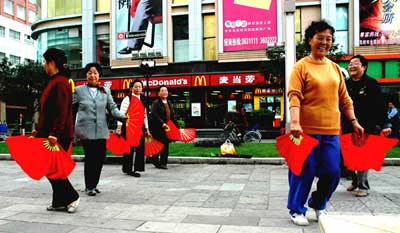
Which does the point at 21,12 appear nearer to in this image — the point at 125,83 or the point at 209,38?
the point at 125,83

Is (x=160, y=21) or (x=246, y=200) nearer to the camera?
(x=246, y=200)

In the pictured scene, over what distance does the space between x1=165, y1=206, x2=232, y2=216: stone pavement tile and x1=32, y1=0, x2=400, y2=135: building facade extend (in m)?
18.9

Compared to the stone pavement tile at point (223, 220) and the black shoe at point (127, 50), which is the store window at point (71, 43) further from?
the stone pavement tile at point (223, 220)

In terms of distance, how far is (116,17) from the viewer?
28.6 metres

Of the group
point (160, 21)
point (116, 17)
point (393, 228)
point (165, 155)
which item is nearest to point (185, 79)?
point (160, 21)

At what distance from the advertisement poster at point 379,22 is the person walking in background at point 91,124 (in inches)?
893

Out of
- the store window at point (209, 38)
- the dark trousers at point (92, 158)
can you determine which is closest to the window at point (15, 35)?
the store window at point (209, 38)

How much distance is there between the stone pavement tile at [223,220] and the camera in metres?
4.21

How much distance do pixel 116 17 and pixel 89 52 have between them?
3.37 meters

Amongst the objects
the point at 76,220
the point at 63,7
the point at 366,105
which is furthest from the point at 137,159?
the point at 63,7

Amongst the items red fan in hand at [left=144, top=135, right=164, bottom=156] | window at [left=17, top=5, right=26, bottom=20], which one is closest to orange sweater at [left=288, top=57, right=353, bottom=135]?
red fan in hand at [left=144, top=135, right=164, bottom=156]

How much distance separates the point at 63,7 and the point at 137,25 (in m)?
7.32

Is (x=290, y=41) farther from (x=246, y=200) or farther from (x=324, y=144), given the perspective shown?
(x=324, y=144)

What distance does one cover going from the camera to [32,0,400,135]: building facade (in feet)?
82.5
